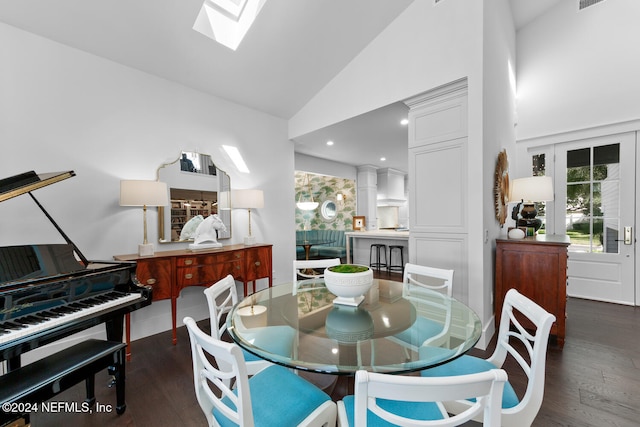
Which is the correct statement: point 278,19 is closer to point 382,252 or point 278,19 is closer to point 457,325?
point 457,325

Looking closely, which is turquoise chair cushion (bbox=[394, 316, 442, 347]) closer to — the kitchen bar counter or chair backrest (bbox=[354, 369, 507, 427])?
chair backrest (bbox=[354, 369, 507, 427])

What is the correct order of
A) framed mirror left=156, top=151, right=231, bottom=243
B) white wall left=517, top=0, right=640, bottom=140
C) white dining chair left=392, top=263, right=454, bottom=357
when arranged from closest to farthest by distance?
white dining chair left=392, top=263, right=454, bottom=357 < framed mirror left=156, top=151, right=231, bottom=243 < white wall left=517, top=0, right=640, bottom=140

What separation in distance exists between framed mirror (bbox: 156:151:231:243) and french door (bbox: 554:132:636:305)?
16.1 ft

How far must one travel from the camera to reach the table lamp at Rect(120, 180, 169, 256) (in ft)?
8.55

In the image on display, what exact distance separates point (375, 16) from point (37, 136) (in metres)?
3.52

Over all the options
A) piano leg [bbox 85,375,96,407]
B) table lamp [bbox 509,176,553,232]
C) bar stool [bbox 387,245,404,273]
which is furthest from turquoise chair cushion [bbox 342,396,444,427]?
bar stool [bbox 387,245,404,273]

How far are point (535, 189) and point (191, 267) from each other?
3.87 meters

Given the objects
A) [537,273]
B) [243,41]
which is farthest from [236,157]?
[537,273]

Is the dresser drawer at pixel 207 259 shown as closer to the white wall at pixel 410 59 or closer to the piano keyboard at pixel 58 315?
the piano keyboard at pixel 58 315

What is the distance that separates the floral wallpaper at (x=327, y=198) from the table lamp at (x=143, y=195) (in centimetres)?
576

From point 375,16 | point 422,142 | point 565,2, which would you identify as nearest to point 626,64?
point 565,2

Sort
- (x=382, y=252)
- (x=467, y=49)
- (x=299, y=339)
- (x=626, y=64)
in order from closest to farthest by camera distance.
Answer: (x=299, y=339)
(x=467, y=49)
(x=626, y=64)
(x=382, y=252)

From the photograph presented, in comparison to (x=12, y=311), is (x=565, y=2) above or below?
above

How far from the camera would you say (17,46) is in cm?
232
